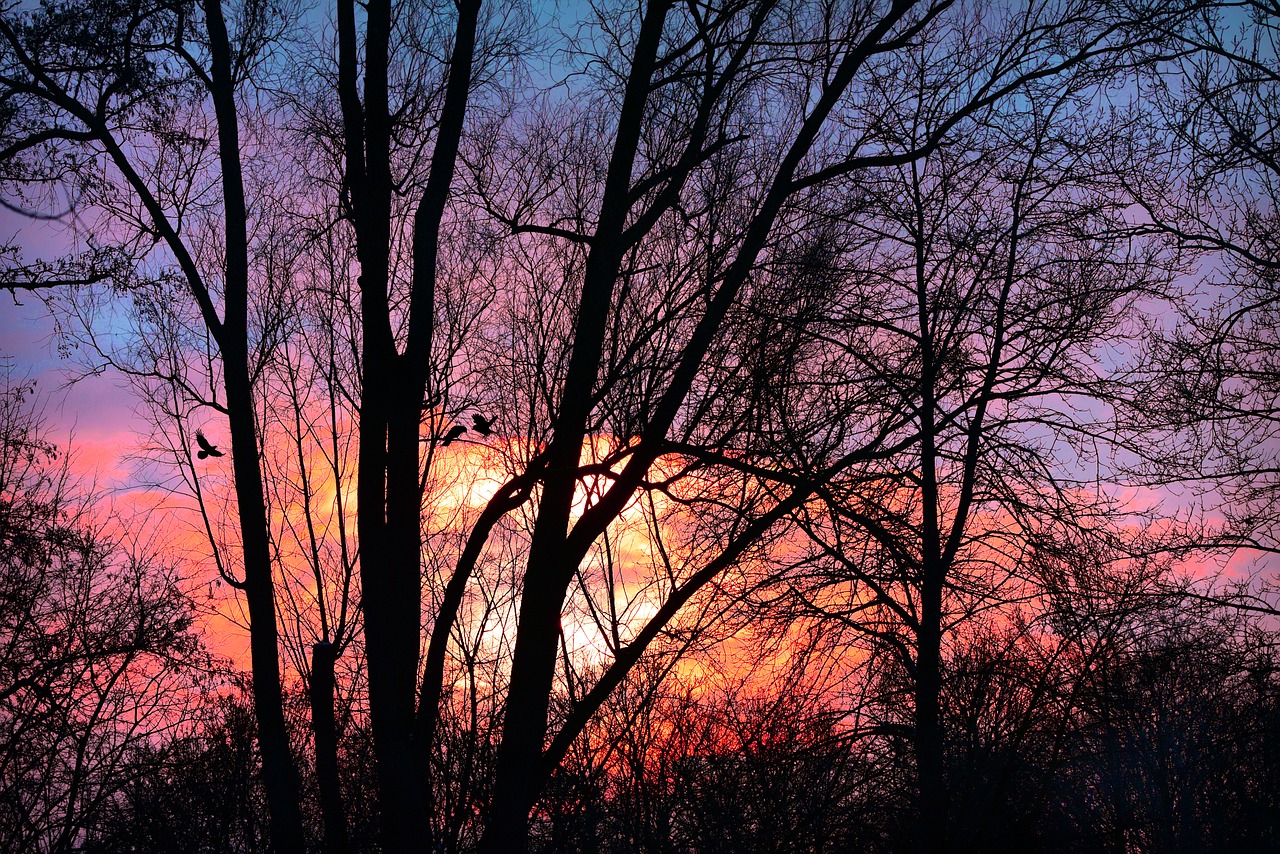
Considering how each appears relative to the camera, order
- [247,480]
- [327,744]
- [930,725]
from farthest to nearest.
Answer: [930,725] < [247,480] < [327,744]

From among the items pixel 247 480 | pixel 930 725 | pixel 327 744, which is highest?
pixel 247 480

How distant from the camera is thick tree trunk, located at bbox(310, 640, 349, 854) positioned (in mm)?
6000

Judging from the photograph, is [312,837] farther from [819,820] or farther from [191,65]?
[191,65]

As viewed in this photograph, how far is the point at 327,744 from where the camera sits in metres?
5.99

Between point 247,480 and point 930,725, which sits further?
point 930,725

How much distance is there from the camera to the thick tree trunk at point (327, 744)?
600cm

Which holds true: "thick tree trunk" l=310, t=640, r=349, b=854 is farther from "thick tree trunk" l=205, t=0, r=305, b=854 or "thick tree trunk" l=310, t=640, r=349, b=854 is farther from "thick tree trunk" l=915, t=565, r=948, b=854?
"thick tree trunk" l=915, t=565, r=948, b=854

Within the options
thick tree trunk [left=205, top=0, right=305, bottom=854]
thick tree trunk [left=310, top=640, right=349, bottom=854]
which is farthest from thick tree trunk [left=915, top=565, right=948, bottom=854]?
thick tree trunk [left=205, top=0, right=305, bottom=854]

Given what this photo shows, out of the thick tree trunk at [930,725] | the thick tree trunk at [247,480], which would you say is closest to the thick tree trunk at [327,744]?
the thick tree trunk at [247,480]

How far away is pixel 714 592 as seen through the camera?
316 inches

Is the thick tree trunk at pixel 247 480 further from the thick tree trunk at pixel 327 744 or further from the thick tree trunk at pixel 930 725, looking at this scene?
the thick tree trunk at pixel 930 725

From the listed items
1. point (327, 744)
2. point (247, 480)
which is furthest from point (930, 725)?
point (247, 480)

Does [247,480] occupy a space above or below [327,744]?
above

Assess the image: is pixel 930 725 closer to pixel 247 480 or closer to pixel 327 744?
pixel 327 744
